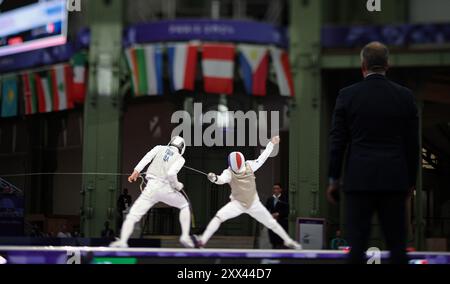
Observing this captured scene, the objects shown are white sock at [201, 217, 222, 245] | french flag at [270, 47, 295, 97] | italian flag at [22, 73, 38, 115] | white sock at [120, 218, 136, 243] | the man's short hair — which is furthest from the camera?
italian flag at [22, 73, 38, 115]

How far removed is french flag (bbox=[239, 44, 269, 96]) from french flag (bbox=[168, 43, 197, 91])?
Answer: 39cm

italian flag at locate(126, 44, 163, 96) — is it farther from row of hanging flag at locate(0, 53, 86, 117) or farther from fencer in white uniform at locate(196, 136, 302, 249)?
fencer in white uniform at locate(196, 136, 302, 249)

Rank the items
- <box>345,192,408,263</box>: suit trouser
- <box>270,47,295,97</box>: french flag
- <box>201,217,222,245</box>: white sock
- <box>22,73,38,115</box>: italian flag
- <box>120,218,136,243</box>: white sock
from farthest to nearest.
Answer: <box>22,73,38,115</box>: italian flag < <box>270,47,295,97</box>: french flag < <box>120,218,136,243</box>: white sock < <box>201,217,222,245</box>: white sock < <box>345,192,408,263</box>: suit trouser

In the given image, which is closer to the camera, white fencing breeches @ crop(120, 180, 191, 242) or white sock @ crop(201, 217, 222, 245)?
white sock @ crop(201, 217, 222, 245)

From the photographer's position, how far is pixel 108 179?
228 inches

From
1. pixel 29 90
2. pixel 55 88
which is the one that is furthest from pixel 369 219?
pixel 29 90

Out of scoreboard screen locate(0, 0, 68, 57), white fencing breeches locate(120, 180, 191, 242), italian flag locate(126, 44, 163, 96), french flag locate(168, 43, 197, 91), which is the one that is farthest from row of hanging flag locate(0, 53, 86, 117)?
white fencing breeches locate(120, 180, 191, 242)

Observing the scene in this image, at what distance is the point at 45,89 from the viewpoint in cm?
603

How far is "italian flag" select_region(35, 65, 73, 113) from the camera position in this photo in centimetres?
596

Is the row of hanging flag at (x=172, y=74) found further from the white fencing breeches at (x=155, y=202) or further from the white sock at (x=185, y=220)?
the white sock at (x=185, y=220)

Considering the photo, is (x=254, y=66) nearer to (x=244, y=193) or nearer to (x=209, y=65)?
(x=209, y=65)

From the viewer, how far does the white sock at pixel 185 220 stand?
581 centimetres
